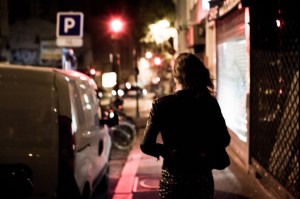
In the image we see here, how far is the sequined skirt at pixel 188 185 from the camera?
11.9 feet

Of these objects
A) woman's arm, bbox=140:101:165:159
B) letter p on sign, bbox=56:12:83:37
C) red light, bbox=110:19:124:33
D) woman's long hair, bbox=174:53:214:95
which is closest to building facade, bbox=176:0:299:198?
woman's long hair, bbox=174:53:214:95

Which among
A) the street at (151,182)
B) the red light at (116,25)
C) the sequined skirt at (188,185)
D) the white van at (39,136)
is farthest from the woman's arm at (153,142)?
the red light at (116,25)

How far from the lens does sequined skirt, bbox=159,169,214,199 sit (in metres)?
3.64

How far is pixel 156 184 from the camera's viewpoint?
8.66m

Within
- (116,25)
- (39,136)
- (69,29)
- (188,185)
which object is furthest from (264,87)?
(116,25)

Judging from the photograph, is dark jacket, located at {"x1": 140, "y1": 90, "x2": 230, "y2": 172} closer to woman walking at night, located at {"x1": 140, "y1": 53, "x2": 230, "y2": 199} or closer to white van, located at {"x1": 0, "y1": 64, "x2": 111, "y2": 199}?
woman walking at night, located at {"x1": 140, "y1": 53, "x2": 230, "y2": 199}

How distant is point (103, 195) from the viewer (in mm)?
8125

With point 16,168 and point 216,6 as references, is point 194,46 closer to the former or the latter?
point 216,6

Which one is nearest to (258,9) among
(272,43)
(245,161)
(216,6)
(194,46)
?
(272,43)

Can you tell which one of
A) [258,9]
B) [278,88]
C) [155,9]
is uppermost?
[155,9]

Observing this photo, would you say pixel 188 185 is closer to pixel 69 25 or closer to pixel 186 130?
pixel 186 130

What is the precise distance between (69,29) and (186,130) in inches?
364

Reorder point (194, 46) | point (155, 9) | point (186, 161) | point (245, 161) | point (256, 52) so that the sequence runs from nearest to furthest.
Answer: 1. point (186, 161)
2. point (256, 52)
3. point (245, 161)
4. point (194, 46)
5. point (155, 9)

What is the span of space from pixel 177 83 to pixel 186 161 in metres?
0.57
